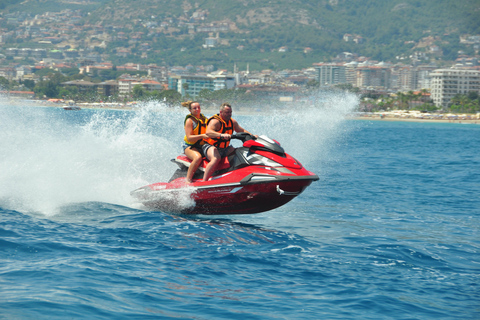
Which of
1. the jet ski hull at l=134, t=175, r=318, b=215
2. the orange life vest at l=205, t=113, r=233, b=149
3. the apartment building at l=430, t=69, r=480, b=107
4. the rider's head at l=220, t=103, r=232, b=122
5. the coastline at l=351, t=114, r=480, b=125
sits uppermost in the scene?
the apartment building at l=430, t=69, r=480, b=107

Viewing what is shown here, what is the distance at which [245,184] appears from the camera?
861cm

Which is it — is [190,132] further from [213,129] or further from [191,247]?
[191,247]

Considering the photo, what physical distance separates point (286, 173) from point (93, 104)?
128993mm

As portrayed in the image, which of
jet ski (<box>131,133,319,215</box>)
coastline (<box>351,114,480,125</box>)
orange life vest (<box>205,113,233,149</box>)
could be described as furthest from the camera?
coastline (<box>351,114,480,125</box>)

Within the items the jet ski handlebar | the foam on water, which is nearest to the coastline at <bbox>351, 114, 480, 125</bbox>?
the foam on water

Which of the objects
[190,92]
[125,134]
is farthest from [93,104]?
[125,134]

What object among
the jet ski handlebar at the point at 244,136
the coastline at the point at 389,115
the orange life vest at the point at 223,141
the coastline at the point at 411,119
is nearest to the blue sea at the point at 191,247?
the orange life vest at the point at 223,141

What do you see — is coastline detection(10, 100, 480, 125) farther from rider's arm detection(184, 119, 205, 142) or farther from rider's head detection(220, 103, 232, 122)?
rider's head detection(220, 103, 232, 122)

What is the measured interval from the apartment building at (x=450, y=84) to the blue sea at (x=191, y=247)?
15008 cm

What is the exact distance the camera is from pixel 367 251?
25.9ft

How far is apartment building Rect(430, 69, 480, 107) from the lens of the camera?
155000mm

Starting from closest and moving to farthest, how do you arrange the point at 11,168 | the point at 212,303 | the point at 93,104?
1. the point at 212,303
2. the point at 11,168
3. the point at 93,104

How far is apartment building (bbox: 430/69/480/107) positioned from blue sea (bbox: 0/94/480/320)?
150082 mm

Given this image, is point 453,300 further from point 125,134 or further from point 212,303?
point 125,134
